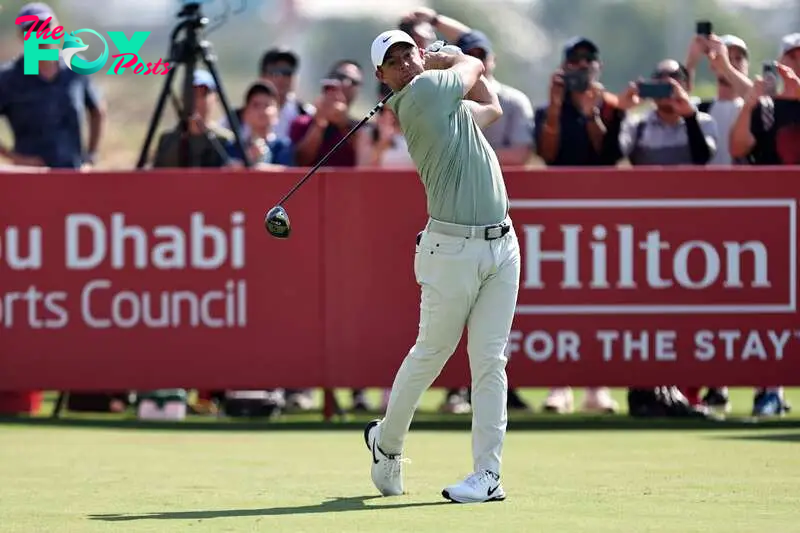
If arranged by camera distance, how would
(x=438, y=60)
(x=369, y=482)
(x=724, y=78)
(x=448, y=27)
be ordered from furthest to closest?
(x=724, y=78) → (x=448, y=27) → (x=369, y=482) → (x=438, y=60)

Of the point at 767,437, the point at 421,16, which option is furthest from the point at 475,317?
the point at 421,16

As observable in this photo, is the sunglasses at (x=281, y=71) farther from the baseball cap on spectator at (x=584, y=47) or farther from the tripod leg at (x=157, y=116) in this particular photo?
the baseball cap on spectator at (x=584, y=47)

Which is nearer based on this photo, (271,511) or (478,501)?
(271,511)

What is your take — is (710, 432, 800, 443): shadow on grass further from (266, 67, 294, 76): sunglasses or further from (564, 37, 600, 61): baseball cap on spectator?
(266, 67, 294, 76): sunglasses

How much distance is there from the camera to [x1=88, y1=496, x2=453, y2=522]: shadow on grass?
8.74m

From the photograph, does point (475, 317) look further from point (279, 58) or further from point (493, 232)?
point (279, 58)

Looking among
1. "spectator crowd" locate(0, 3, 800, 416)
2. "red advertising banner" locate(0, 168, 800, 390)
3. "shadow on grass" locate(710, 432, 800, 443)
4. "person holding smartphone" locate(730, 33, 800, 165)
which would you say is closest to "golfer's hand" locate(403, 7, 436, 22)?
"spectator crowd" locate(0, 3, 800, 416)

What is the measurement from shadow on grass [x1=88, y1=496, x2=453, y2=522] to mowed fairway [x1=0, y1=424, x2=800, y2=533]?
0.01 metres

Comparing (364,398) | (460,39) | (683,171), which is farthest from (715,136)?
(364,398)

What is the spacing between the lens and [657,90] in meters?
14.6

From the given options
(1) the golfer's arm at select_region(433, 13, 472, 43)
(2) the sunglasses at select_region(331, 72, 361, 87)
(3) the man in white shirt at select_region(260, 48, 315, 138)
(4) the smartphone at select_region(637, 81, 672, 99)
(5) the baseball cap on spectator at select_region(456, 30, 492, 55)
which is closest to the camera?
(1) the golfer's arm at select_region(433, 13, 472, 43)

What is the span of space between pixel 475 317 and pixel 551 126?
5.72 meters

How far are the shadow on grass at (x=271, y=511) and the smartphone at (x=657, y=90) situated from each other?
608 centimetres

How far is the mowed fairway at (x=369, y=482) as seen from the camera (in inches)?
335
